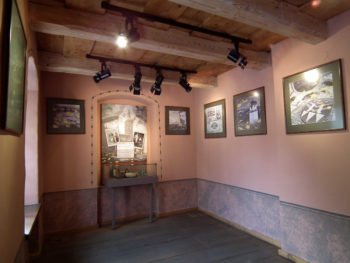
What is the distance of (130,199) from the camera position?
4457mm

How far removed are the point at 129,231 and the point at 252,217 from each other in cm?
194

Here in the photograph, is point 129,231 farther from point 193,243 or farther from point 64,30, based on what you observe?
point 64,30

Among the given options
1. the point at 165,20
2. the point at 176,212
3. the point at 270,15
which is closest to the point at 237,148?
the point at 176,212

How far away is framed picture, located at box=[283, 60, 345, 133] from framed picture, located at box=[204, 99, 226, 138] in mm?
1447

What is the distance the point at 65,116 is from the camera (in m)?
3.91

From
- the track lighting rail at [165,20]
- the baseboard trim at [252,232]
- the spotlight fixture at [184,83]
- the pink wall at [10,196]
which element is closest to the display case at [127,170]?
the baseboard trim at [252,232]

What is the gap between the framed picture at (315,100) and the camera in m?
2.34

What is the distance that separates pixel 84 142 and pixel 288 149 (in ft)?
10.2

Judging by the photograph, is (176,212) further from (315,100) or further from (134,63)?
(315,100)

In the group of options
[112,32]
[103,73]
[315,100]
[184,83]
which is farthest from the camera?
[184,83]

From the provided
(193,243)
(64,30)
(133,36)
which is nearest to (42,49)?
(64,30)

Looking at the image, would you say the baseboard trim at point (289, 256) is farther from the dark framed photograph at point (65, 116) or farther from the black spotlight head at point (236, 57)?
the dark framed photograph at point (65, 116)

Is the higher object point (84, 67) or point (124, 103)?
point (84, 67)

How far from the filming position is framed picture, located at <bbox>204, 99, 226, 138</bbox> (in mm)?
4246
